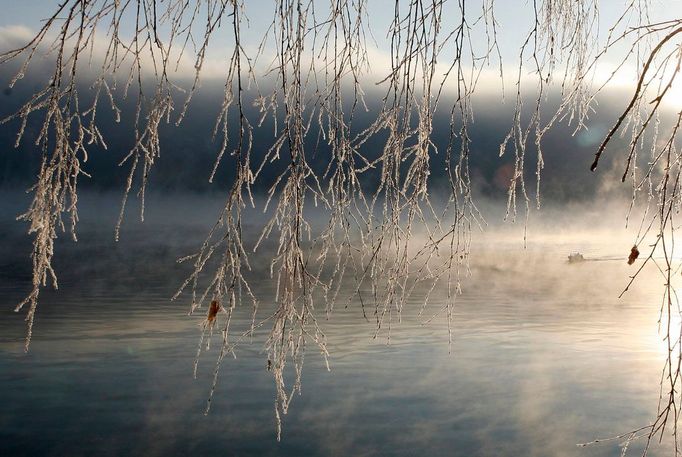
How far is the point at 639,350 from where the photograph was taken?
55.9 meters

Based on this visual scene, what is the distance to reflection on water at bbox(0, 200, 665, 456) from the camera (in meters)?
35.1

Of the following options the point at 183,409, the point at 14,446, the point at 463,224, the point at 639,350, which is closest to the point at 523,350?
the point at 639,350

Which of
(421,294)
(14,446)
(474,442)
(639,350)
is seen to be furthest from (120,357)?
(421,294)

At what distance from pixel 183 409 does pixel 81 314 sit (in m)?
40.1

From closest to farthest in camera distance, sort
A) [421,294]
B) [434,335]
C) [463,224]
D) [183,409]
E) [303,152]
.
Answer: [303,152], [463,224], [183,409], [434,335], [421,294]

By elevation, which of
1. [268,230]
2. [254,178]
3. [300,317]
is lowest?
[300,317]

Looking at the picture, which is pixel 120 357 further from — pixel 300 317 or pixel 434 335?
pixel 300 317

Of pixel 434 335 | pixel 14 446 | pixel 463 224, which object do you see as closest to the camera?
pixel 463 224

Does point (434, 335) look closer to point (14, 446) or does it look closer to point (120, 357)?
point (120, 357)

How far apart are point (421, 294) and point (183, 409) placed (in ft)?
217

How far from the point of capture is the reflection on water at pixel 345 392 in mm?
35094

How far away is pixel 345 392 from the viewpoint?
141ft

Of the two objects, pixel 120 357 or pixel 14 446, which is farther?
pixel 120 357

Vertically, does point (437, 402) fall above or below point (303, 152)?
below
